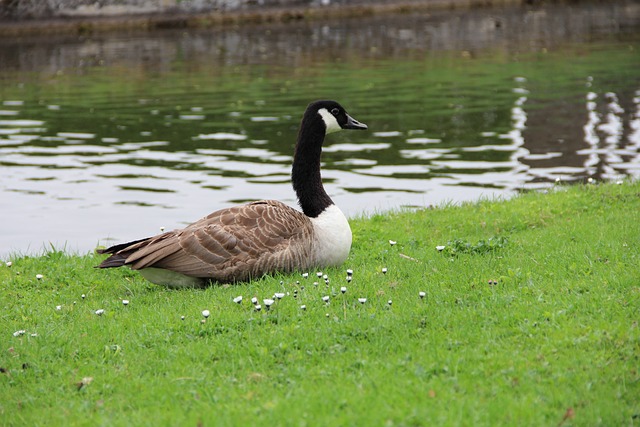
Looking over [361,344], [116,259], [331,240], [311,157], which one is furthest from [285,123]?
[361,344]

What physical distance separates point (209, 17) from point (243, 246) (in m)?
50.5

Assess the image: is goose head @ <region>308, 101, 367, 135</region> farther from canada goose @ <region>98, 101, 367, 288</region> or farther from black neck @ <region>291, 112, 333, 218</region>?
canada goose @ <region>98, 101, 367, 288</region>

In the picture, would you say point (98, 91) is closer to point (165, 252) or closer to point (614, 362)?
point (165, 252)

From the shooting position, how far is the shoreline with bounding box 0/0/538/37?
182 feet

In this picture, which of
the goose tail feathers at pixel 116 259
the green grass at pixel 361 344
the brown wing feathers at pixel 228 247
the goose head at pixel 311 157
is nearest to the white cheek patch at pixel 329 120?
the goose head at pixel 311 157

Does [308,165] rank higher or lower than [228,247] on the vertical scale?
higher

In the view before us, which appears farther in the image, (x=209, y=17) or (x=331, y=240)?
(x=209, y=17)

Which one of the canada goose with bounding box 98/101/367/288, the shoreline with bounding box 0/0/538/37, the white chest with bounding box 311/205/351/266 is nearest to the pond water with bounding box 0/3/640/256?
the canada goose with bounding box 98/101/367/288

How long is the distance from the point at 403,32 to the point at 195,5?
15846mm

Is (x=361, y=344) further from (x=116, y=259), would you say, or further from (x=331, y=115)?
(x=331, y=115)

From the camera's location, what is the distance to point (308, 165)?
10.7m

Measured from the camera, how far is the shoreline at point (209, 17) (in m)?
55.3

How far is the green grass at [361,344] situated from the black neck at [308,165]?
3.05 feet

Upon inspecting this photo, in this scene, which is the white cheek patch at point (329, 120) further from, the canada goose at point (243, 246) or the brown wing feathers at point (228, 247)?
the brown wing feathers at point (228, 247)
